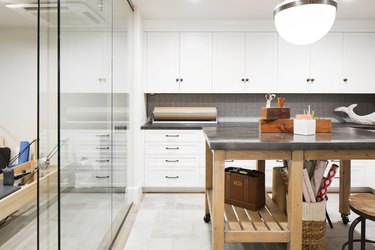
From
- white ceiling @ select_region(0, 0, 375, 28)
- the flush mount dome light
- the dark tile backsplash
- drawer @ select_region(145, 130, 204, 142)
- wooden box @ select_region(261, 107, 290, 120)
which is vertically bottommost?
drawer @ select_region(145, 130, 204, 142)

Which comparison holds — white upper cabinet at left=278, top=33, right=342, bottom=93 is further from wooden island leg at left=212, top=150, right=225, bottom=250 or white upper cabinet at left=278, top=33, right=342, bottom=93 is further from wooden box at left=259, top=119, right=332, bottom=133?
wooden island leg at left=212, top=150, right=225, bottom=250

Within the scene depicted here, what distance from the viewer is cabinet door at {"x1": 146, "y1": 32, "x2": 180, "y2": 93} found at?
4234mm

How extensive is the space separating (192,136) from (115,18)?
187cm

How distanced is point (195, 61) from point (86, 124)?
2.61 meters

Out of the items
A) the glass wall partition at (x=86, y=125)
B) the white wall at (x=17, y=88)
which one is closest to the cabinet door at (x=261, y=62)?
the glass wall partition at (x=86, y=125)

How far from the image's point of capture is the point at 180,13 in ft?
13.0

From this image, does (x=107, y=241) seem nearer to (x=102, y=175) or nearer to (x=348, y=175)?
(x=102, y=175)

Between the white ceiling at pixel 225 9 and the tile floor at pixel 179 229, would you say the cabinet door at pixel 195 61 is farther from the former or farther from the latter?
the tile floor at pixel 179 229

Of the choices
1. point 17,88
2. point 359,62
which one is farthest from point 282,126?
point 17,88

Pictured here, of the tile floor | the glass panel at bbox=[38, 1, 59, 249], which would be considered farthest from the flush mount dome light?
the tile floor

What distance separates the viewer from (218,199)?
1.86 meters

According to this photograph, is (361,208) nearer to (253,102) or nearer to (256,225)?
(256,225)

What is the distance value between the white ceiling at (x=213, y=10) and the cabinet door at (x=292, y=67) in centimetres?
53

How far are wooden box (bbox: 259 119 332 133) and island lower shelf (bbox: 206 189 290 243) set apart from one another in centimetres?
59
